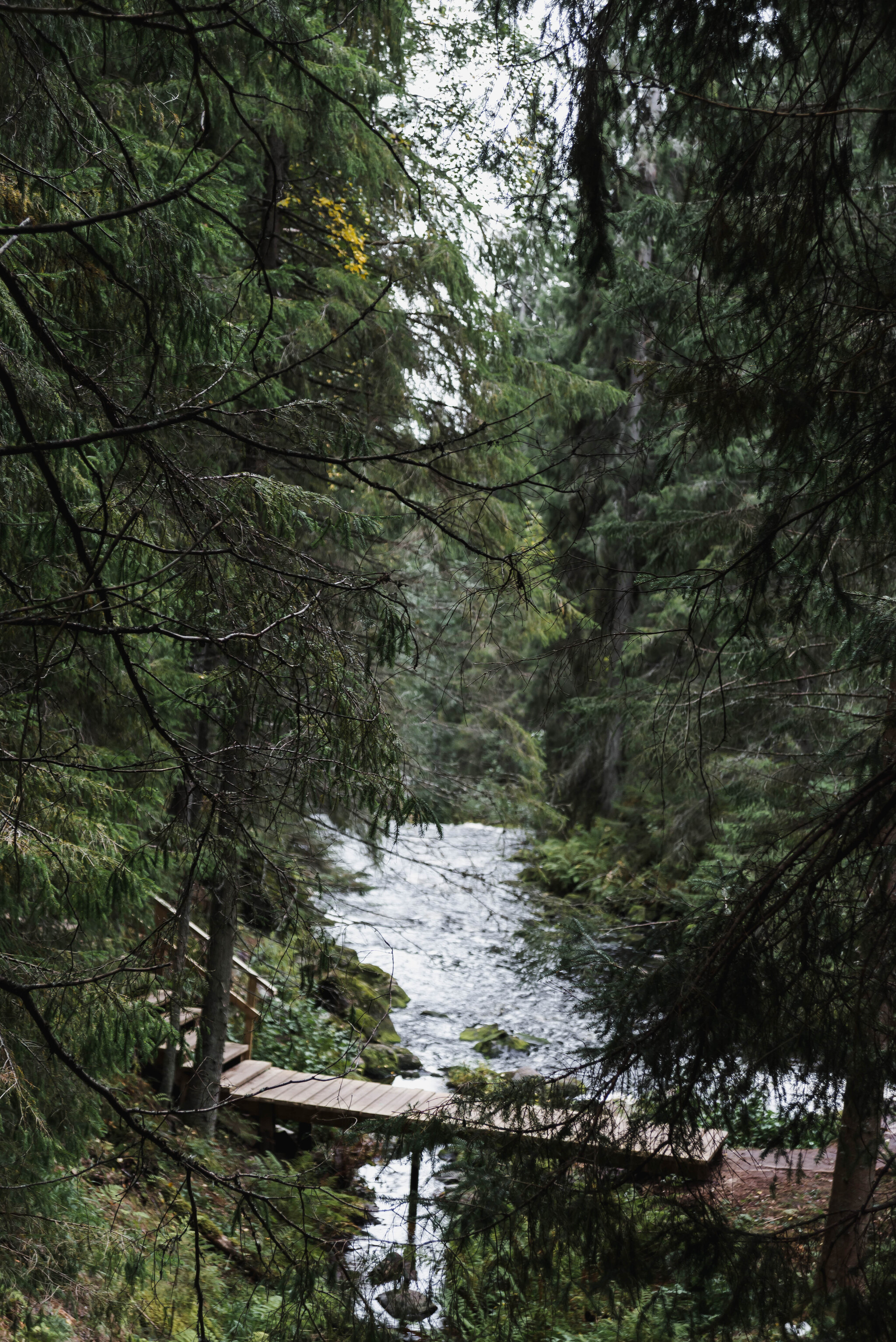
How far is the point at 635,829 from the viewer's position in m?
17.6

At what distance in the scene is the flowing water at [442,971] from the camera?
8.09 meters

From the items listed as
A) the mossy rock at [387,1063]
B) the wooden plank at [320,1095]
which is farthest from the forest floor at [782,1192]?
the mossy rock at [387,1063]

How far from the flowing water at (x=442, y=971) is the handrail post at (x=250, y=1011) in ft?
2.93

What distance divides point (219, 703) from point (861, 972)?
7.61 ft

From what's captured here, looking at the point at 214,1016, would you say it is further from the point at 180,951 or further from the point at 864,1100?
the point at 864,1100

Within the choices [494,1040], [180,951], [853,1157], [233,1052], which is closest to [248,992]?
[233,1052]

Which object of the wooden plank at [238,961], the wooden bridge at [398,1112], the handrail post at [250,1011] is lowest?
the wooden bridge at [398,1112]

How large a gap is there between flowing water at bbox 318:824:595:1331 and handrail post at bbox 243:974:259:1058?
0.89 m

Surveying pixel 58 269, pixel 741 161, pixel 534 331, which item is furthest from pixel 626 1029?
pixel 534 331

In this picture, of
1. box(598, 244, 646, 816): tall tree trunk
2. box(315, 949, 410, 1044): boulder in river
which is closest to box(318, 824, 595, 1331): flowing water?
box(315, 949, 410, 1044): boulder in river

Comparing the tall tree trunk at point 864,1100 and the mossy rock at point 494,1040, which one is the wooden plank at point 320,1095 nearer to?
the mossy rock at point 494,1040

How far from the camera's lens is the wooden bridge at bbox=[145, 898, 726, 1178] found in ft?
10.8

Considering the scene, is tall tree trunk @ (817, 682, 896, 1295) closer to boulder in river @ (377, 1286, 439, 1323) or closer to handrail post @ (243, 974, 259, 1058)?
boulder in river @ (377, 1286, 439, 1323)

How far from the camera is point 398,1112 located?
777 cm
